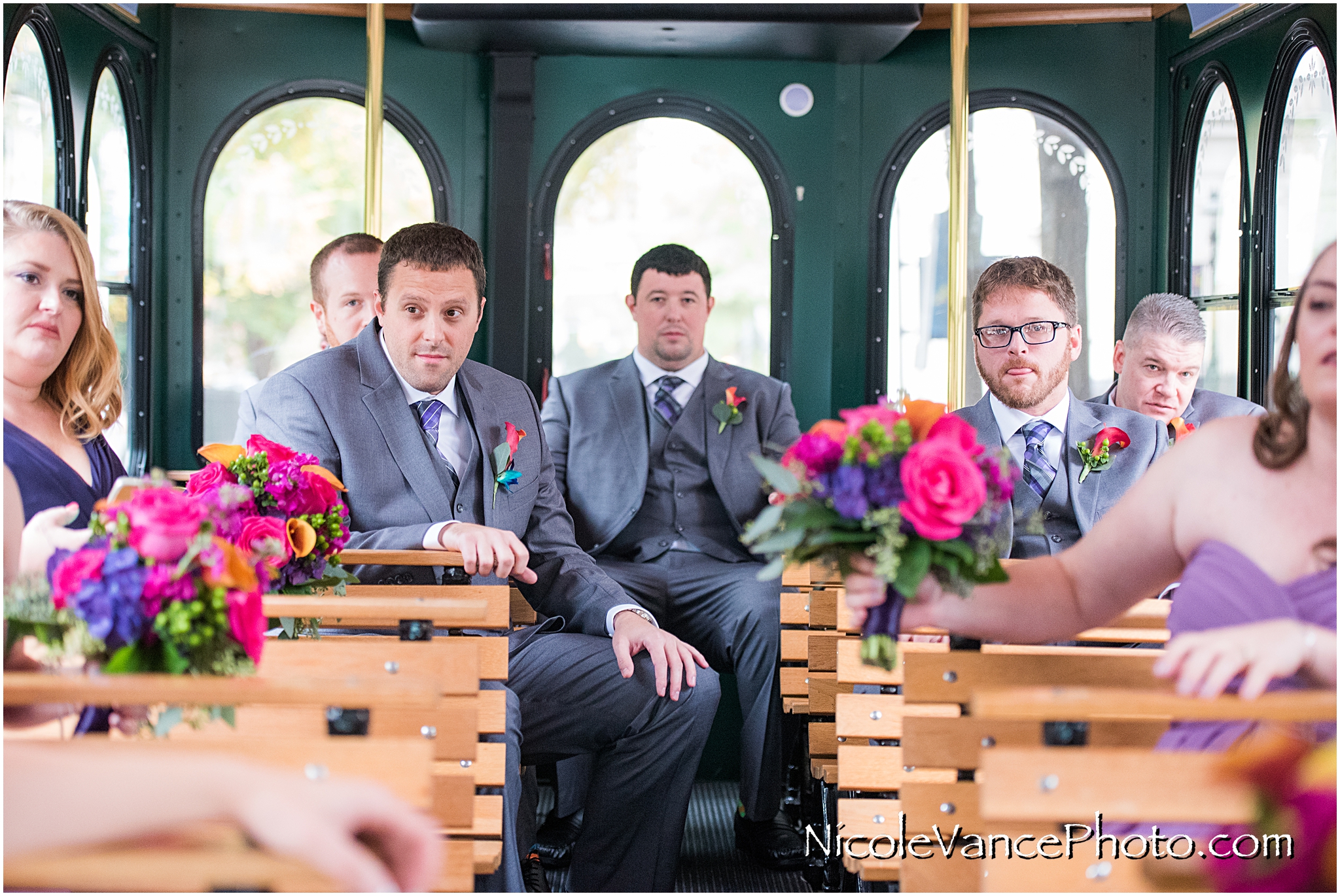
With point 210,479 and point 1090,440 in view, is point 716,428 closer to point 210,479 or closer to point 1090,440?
point 1090,440

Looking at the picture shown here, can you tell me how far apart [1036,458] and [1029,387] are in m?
0.22

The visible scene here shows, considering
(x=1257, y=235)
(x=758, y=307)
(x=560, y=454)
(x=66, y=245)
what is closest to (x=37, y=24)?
(x=66, y=245)

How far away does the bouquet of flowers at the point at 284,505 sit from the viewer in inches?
94.5

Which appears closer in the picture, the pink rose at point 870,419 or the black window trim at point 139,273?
the pink rose at point 870,419

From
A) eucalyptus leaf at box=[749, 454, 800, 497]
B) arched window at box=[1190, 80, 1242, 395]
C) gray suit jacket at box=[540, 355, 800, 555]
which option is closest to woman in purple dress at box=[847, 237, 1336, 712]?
eucalyptus leaf at box=[749, 454, 800, 497]

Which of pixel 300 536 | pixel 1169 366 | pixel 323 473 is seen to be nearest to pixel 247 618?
pixel 300 536

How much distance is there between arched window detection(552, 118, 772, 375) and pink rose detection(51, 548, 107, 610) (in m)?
3.62

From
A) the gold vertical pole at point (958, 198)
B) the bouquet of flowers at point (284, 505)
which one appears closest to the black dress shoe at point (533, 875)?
the bouquet of flowers at point (284, 505)

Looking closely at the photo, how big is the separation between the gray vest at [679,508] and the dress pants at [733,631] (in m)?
0.06

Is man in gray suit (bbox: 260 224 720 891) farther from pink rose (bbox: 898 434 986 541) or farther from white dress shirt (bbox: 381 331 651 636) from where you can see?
pink rose (bbox: 898 434 986 541)

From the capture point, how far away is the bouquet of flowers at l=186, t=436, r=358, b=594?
7.88 feet

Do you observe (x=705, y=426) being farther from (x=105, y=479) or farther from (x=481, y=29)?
(x=105, y=479)

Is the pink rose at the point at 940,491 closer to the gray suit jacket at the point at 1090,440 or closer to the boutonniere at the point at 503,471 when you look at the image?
the gray suit jacket at the point at 1090,440

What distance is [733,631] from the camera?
4.02 m
